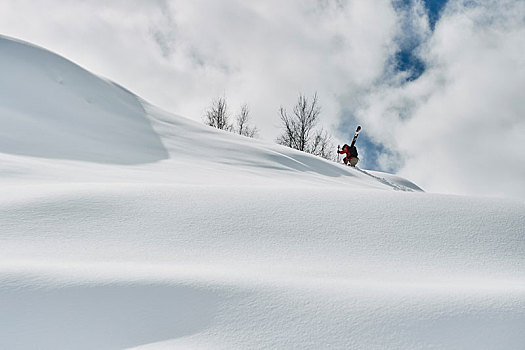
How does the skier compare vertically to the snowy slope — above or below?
above

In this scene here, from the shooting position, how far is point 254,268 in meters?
1.59

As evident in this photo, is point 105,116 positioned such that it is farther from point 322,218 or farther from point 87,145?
point 322,218

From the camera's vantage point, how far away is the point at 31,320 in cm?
124

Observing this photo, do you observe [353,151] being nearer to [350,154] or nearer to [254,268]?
[350,154]

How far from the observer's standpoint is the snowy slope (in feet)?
3.95

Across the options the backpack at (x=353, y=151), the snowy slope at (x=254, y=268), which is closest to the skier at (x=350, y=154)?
the backpack at (x=353, y=151)

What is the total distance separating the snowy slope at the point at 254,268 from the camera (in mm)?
1205

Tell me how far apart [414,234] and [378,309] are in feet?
2.42

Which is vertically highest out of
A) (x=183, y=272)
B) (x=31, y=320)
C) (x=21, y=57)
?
(x=21, y=57)

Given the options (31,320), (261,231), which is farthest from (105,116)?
(31,320)

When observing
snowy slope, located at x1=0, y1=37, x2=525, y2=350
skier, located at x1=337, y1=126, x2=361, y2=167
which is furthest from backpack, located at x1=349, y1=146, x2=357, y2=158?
snowy slope, located at x1=0, y1=37, x2=525, y2=350

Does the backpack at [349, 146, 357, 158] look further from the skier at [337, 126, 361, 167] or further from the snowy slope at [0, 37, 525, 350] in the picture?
the snowy slope at [0, 37, 525, 350]

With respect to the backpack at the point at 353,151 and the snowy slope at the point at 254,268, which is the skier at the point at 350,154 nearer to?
the backpack at the point at 353,151

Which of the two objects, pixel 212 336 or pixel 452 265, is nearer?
pixel 212 336
